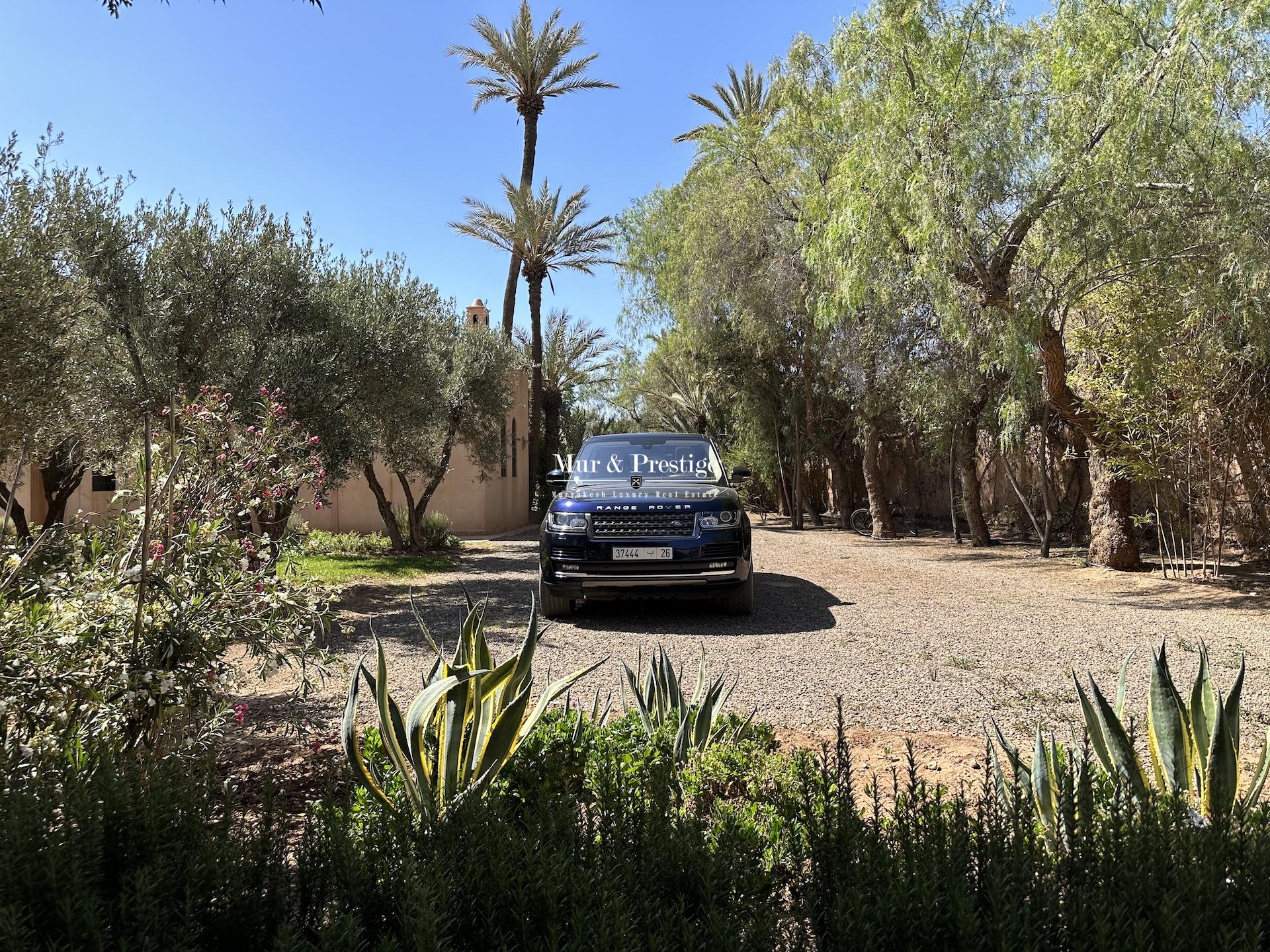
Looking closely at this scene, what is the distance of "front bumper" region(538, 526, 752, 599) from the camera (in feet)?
27.0

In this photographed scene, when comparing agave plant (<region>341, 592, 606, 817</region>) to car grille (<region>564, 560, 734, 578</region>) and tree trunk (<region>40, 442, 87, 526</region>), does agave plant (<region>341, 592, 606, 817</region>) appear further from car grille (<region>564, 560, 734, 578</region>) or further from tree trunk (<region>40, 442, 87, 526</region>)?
tree trunk (<region>40, 442, 87, 526</region>)

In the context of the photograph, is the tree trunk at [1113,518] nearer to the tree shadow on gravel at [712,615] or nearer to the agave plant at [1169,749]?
the tree shadow on gravel at [712,615]

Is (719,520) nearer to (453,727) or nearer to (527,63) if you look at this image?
(453,727)

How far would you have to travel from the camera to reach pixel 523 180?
997 inches

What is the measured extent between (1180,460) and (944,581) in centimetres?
334

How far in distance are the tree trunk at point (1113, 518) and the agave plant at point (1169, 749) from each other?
1052 centimetres

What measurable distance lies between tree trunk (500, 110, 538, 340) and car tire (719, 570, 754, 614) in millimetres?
17368

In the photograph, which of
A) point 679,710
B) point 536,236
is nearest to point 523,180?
point 536,236

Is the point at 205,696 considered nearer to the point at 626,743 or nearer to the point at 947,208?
the point at 626,743

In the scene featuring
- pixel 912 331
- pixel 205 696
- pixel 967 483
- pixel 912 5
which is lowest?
pixel 205 696

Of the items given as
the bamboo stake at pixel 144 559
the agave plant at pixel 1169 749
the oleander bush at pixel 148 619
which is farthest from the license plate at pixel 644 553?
the agave plant at pixel 1169 749

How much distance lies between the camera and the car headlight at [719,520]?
27.3 ft

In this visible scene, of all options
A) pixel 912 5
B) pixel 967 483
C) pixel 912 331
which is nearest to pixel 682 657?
pixel 912 5

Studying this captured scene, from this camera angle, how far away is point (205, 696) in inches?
132
